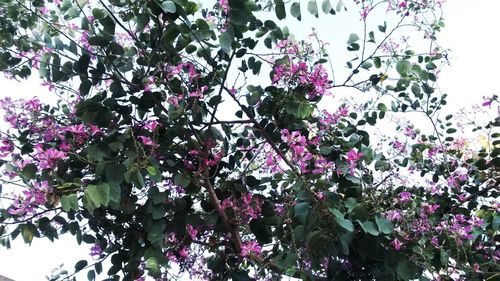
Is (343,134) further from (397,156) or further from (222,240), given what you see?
(222,240)

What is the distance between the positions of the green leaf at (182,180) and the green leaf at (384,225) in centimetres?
56

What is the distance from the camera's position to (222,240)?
1812 millimetres

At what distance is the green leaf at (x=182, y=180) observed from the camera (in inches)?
63.3

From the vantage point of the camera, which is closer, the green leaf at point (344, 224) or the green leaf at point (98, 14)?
the green leaf at point (344, 224)

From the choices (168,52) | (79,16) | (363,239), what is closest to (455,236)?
(363,239)

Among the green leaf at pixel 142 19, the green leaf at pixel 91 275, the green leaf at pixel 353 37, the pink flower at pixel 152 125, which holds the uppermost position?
the green leaf at pixel 353 37

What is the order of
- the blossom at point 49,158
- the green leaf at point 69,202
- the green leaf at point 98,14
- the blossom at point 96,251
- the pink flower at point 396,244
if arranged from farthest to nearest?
the blossom at point 96,251
the green leaf at point 98,14
the pink flower at point 396,244
the blossom at point 49,158
the green leaf at point 69,202

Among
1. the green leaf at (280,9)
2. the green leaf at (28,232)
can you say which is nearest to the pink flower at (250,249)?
the green leaf at (28,232)

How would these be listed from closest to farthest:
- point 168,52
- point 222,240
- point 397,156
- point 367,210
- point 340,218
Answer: point 340,218
point 367,210
point 168,52
point 222,240
point 397,156

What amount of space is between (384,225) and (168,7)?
83 cm

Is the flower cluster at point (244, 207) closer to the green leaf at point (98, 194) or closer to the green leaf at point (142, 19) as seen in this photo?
the green leaf at point (98, 194)

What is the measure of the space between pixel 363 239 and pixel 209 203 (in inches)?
19.6

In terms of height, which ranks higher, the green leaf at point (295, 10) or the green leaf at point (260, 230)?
the green leaf at point (295, 10)

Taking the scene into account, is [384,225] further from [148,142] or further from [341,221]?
[148,142]
